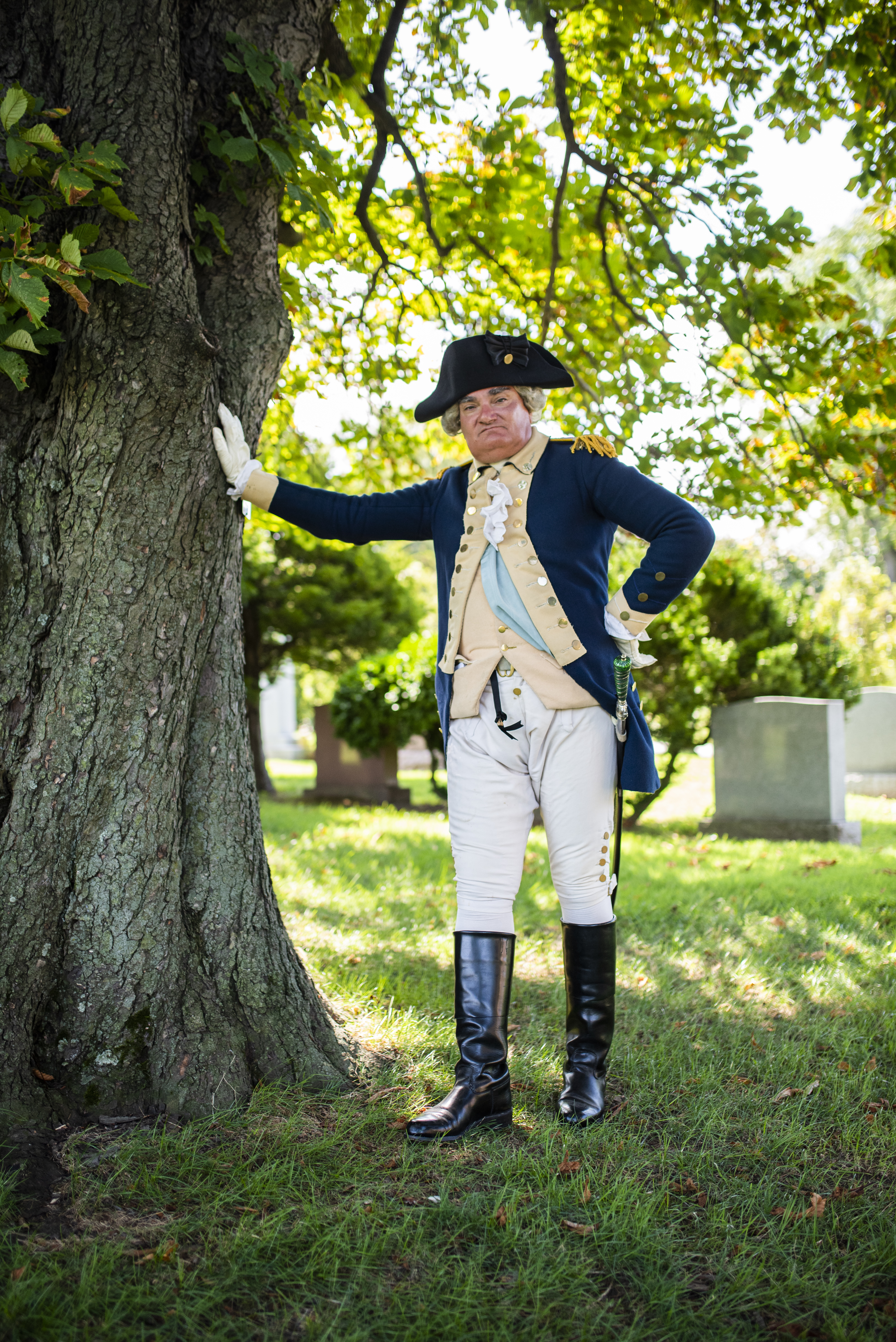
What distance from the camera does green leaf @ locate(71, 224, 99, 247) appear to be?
2141mm

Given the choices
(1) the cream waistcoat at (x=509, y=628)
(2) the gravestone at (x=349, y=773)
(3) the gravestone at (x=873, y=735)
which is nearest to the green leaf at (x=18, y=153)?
(1) the cream waistcoat at (x=509, y=628)

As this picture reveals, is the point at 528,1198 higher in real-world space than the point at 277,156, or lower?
lower

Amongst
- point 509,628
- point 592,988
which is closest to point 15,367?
point 509,628

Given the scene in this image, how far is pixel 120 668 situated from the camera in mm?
2389

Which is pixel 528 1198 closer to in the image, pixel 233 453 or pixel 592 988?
pixel 592 988

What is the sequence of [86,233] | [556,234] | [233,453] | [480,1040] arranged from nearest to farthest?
[86,233] → [480,1040] → [233,453] → [556,234]

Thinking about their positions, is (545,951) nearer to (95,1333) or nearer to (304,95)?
(95,1333)

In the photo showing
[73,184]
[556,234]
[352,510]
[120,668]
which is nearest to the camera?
[73,184]

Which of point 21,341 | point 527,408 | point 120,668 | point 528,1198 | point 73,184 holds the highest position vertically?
point 73,184

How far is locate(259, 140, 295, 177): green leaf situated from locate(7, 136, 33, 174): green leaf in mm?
752

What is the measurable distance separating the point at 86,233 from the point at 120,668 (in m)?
1.06

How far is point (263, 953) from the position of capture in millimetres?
2621

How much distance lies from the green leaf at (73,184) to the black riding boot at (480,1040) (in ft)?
6.78

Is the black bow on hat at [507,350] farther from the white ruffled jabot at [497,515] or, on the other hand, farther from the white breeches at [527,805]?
the white breeches at [527,805]
